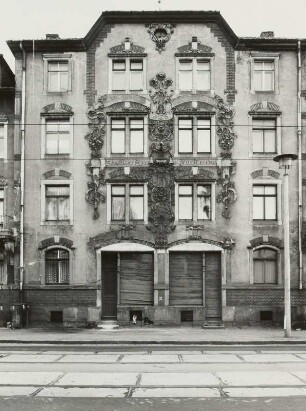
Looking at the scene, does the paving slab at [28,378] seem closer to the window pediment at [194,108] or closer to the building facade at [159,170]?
the building facade at [159,170]

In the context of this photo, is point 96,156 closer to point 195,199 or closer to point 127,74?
point 127,74

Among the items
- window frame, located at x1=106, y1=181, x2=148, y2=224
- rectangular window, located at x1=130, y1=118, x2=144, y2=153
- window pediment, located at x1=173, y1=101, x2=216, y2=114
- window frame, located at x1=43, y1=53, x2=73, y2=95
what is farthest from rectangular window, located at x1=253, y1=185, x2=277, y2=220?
window frame, located at x1=43, y1=53, x2=73, y2=95

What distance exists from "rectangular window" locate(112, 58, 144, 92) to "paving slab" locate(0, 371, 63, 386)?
18.5m

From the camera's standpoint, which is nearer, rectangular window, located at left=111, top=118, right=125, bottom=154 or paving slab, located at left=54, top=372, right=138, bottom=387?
paving slab, located at left=54, top=372, right=138, bottom=387

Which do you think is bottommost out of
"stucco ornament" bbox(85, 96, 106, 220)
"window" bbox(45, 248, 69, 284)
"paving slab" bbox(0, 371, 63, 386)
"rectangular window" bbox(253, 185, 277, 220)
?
"paving slab" bbox(0, 371, 63, 386)

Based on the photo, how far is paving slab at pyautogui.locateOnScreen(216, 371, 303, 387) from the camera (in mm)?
12070

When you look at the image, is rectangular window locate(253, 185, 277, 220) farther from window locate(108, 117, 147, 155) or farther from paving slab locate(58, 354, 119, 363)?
paving slab locate(58, 354, 119, 363)

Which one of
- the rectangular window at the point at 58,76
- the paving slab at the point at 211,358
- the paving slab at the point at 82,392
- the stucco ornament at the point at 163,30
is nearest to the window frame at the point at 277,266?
the stucco ornament at the point at 163,30

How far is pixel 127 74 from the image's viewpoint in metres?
29.3

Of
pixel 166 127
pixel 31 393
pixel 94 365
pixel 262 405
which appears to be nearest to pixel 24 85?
pixel 166 127

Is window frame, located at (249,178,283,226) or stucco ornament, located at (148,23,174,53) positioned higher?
stucco ornament, located at (148,23,174,53)

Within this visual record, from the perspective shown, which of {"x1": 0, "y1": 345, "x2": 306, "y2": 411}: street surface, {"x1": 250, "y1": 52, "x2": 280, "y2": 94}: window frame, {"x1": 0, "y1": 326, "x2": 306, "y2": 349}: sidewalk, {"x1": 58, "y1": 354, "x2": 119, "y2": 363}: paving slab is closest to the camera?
{"x1": 0, "y1": 345, "x2": 306, "y2": 411}: street surface

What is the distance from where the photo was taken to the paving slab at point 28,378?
12.3 metres

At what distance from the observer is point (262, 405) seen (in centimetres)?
1005
